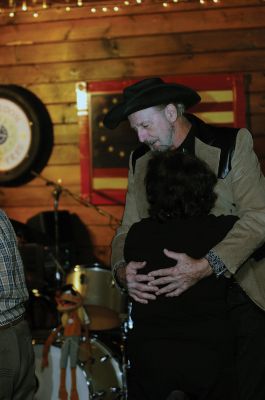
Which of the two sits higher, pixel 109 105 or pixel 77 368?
pixel 109 105

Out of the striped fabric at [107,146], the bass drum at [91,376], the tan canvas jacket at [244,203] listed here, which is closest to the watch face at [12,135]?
the striped fabric at [107,146]

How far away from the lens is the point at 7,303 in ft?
8.73

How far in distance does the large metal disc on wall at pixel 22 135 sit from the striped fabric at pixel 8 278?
8.45ft

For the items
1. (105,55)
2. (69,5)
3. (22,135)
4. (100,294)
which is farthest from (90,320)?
Result: (69,5)

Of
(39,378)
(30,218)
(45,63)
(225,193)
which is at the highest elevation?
(45,63)

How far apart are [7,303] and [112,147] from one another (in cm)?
261

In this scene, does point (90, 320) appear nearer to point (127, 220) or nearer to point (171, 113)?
point (127, 220)

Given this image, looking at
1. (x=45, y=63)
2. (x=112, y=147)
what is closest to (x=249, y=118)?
(x=112, y=147)

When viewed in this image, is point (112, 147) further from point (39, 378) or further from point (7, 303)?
point (7, 303)

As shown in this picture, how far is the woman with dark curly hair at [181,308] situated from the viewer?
79.0 inches

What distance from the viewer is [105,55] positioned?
202 inches

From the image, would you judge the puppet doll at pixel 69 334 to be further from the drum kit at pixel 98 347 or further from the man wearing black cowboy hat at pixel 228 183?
the man wearing black cowboy hat at pixel 228 183

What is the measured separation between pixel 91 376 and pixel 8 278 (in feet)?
5.01

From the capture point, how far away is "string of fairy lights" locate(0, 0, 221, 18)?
5004 mm
